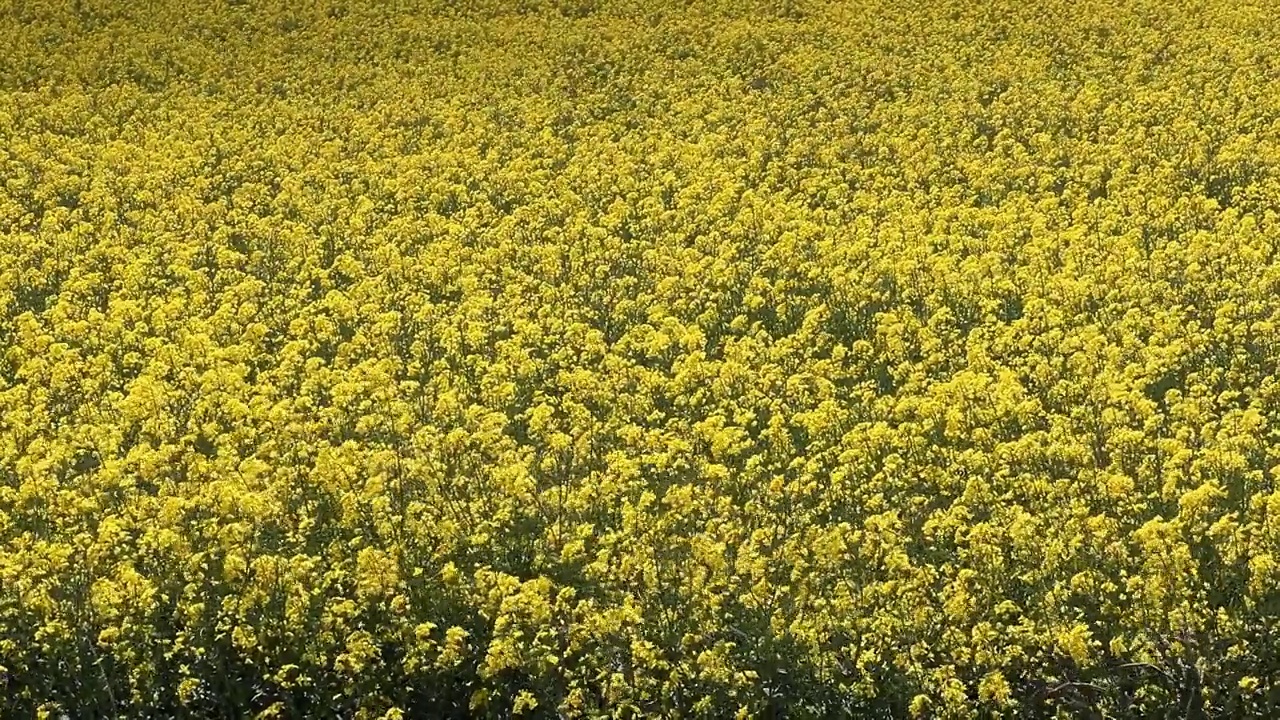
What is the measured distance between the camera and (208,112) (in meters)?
19.7

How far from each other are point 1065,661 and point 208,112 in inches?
609

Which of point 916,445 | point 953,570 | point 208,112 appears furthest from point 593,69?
point 953,570

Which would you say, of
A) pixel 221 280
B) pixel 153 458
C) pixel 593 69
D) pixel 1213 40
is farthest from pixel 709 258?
pixel 1213 40

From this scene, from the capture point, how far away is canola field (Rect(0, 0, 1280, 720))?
7637 millimetres

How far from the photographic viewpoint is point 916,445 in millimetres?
9312

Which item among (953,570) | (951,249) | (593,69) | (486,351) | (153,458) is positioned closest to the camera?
(953,570)

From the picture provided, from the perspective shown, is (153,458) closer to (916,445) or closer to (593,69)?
(916,445)

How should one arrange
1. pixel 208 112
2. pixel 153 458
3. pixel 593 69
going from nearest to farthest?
pixel 153 458, pixel 208 112, pixel 593 69

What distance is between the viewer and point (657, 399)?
10.6 metres

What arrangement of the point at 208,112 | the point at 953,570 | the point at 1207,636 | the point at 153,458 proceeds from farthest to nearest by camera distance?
the point at 208,112 → the point at 153,458 → the point at 953,570 → the point at 1207,636

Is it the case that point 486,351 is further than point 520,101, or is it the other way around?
point 520,101

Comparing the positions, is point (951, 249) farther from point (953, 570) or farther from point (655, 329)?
point (953, 570)

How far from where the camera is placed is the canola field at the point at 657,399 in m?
7.64

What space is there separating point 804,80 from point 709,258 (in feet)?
24.7
